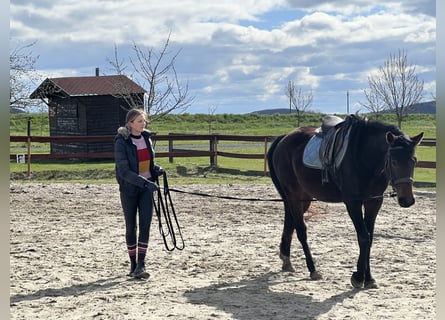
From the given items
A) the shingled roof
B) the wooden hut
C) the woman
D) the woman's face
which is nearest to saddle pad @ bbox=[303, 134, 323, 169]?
the woman

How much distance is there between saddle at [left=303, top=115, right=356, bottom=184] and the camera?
Result: 5980 mm

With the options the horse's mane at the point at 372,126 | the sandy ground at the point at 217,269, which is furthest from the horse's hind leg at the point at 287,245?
the horse's mane at the point at 372,126

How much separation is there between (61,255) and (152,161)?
1.90 m

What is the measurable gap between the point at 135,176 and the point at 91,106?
1867 centimetres

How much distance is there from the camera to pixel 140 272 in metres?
6.15

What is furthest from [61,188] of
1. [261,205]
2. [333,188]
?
[333,188]

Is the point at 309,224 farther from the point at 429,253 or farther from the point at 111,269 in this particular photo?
the point at 111,269

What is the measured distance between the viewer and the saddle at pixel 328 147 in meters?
5.98

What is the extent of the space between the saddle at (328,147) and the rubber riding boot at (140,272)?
206cm

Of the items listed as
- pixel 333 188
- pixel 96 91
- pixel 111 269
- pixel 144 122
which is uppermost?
pixel 96 91

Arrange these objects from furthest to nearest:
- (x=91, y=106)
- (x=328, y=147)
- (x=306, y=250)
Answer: (x=91, y=106) → (x=306, y=250) → (x=328, y=147)

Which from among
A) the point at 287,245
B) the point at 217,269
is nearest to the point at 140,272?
the point at 217,269

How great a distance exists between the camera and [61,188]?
1409 centimetres

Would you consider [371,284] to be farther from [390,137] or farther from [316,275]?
[390,137]
